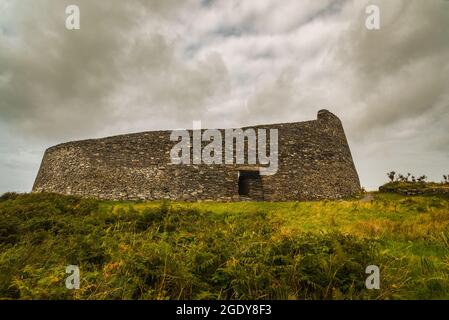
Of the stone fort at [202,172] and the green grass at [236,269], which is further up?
the stone fort at [202,172]

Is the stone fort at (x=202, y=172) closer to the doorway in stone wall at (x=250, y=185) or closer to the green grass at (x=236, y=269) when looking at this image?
the doorway in stone wall at (x=250, y=185)

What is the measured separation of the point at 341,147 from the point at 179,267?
2324 cm

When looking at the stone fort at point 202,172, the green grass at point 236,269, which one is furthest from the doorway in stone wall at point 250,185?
the green grass at point 236,269

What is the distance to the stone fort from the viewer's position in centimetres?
2258

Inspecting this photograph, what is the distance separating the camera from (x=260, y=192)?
22.5 metres

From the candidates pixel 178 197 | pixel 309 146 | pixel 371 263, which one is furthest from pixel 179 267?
pixel 309 146

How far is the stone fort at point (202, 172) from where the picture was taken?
2258 cm

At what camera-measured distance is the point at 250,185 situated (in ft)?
74.9

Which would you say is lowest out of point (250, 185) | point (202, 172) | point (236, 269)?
point (236, 269)

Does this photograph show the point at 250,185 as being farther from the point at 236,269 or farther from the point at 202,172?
the point at 236,269

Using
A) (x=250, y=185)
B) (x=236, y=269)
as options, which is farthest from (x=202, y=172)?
(x=236, y=269)

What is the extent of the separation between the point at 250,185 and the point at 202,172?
138 inches

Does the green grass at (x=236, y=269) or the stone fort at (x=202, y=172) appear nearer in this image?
the green grass at (x=236, y=269)
